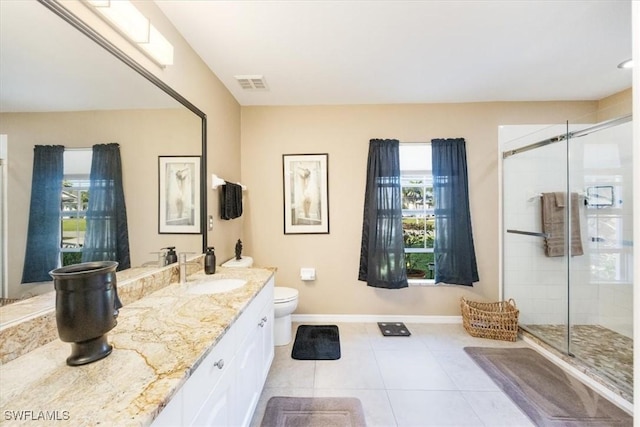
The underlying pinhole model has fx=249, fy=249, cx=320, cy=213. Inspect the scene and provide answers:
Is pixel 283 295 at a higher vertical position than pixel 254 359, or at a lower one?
higher

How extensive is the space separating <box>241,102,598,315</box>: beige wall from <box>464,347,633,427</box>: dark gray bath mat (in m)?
0.71

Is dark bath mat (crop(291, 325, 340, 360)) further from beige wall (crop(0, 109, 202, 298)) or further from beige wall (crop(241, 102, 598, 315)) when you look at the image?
beige wall (crop(0, 109, 202, 298))

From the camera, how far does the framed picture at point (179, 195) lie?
1558 mm

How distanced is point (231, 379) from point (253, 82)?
2.36 m

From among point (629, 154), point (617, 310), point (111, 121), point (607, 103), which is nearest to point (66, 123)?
point (111, 121)

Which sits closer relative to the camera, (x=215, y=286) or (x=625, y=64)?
(x=215, y=286)

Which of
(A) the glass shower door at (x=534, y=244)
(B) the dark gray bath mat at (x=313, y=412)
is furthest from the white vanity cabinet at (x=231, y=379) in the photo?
(A) the glass shower door at (x=534, y=244)

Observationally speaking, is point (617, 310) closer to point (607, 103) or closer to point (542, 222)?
point (542, 222)

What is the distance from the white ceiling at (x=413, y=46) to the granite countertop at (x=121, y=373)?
177cm

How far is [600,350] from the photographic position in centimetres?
209

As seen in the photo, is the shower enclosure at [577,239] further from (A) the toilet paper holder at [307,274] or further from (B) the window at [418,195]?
(A) the toilet paper holder at [307,274]

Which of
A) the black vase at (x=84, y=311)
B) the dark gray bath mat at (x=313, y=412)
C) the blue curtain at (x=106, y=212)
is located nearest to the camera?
the black vase at (x=84, y=311)

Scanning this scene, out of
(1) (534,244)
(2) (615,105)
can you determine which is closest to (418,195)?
(1) (534,244)

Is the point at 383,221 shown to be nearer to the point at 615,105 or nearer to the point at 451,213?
the point at 451,213
